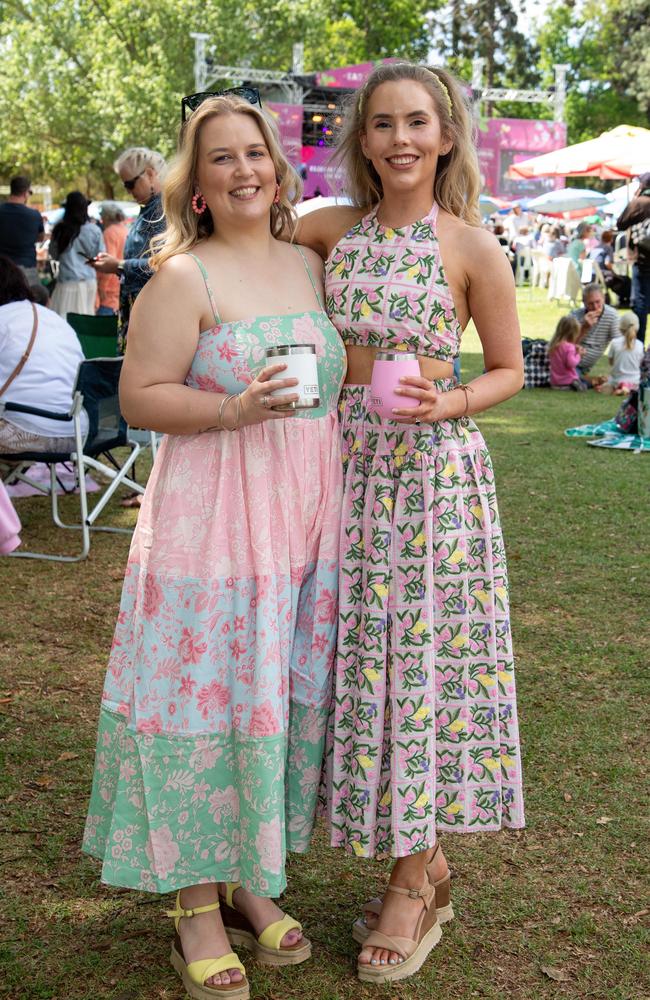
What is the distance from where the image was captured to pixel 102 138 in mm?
42750

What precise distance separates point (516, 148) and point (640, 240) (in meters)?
26.2

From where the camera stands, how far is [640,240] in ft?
34.0

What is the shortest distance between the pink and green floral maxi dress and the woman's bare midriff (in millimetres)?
21

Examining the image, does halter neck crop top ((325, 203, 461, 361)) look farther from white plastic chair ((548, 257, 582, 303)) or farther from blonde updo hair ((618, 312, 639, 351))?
white plastic chair ((548, 257, 582, 303))

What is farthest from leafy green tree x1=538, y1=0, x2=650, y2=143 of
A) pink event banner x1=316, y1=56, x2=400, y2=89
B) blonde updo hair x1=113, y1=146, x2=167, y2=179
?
blonde updo hair x1=113, y1=146, x2=167, y2=179

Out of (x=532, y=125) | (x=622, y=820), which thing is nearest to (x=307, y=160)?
(x=532, y=125)

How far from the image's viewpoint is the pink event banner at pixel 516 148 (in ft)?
113

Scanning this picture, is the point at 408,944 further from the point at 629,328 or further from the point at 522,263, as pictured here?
the point at 522,263

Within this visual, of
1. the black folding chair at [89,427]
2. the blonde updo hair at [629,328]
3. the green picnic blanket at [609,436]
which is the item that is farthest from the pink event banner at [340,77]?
the black folding chair at [89,427]

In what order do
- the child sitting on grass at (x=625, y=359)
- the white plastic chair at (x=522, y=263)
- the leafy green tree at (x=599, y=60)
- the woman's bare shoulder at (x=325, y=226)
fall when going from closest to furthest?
the woman's bare shoulder at (x=325, y=226) < the child sitting on grass at (x=625, y=359) < the white plastic chair at (x=522, y=263) < the leafy green tree at (x=599, y=60)

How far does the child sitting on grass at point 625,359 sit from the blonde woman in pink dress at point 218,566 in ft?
29.5

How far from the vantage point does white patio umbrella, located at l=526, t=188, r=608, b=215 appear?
22.4 meters

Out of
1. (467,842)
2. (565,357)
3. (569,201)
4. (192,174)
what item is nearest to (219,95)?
(192,174)

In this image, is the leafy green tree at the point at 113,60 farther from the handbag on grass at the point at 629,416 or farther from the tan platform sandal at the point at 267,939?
the tan platform sandal at the point at 267,939
